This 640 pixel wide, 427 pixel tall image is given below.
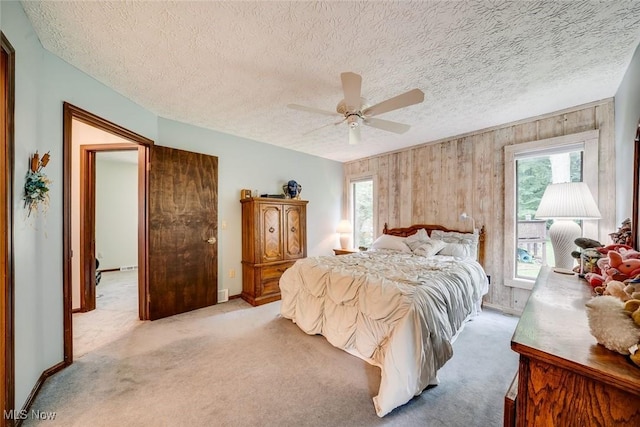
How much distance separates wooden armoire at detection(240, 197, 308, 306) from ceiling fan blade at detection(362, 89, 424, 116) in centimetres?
219

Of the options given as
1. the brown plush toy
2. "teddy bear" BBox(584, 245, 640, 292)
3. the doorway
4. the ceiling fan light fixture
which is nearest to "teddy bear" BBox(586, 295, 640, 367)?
the brown plush toy

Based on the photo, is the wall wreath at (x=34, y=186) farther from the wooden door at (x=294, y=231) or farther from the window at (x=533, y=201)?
the window at (x=533, y=201)

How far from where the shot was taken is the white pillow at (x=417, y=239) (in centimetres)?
369

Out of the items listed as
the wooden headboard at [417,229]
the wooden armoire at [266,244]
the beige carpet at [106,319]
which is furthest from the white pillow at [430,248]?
the beige carpet at [106,319]

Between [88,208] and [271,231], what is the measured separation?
2.47 meters

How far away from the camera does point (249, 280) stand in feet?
12.2

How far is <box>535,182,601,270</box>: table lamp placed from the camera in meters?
2.09

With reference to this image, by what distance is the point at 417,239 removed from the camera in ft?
12.5

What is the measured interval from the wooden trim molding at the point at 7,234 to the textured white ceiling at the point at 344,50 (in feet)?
1.68

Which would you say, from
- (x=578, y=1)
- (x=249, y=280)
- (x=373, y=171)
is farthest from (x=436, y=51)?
(x=249, y=280)

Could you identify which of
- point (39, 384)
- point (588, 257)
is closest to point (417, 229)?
point (588, 257)

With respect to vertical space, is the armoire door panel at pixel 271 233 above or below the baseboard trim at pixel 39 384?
above

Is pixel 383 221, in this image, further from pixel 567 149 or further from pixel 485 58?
pixel 485 58

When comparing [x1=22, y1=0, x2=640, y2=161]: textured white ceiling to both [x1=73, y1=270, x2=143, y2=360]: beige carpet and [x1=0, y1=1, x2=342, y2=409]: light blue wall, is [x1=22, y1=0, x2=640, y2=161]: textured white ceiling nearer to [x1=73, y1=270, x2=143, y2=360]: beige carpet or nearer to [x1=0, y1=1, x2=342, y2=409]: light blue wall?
[x1=0, y1=1, x2=342, y2=409]: light blue wall
